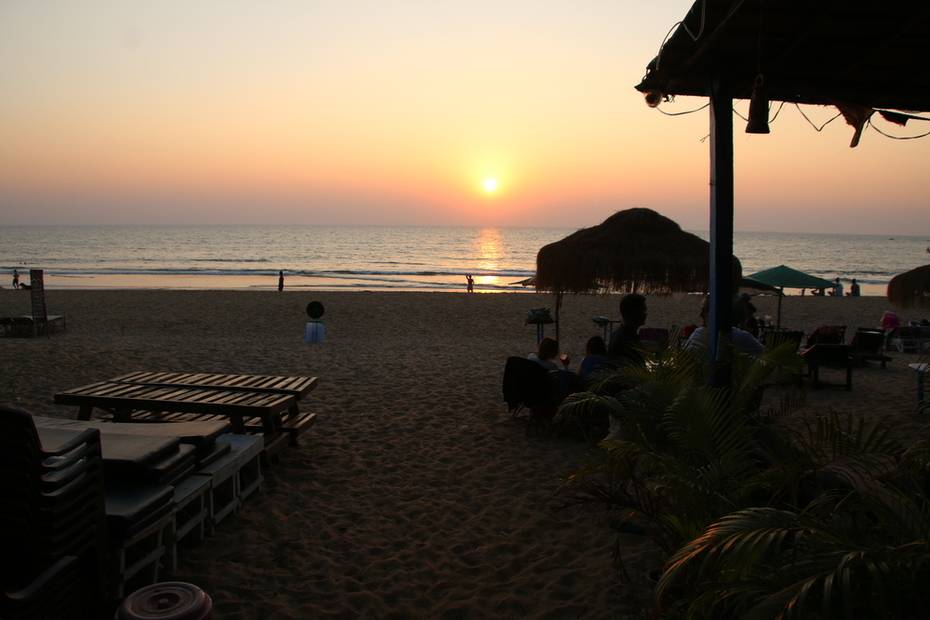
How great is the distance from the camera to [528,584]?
340 cm

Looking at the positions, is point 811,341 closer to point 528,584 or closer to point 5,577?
point 528,584

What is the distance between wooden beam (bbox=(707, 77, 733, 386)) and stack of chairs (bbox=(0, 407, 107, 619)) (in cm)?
362

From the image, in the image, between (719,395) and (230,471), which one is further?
(230,471)

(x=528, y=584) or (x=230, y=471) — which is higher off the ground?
(x=230, y=471)

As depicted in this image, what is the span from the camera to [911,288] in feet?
34.7

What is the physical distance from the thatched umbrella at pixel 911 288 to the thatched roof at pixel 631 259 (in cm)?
445

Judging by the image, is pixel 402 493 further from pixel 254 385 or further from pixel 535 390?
pixel 535 390

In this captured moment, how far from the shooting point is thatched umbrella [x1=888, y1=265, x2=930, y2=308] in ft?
34.5

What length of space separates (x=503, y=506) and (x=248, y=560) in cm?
169

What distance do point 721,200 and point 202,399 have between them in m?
3.97

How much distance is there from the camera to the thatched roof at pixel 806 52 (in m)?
3.98

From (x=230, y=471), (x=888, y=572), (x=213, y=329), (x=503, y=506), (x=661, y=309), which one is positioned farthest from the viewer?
(x=661, y=309)

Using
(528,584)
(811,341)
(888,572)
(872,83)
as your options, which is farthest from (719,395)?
(811,341)

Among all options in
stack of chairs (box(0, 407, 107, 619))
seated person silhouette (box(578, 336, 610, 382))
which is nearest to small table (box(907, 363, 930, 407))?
seated person silhouette (box(578, 336, 610, 382))
